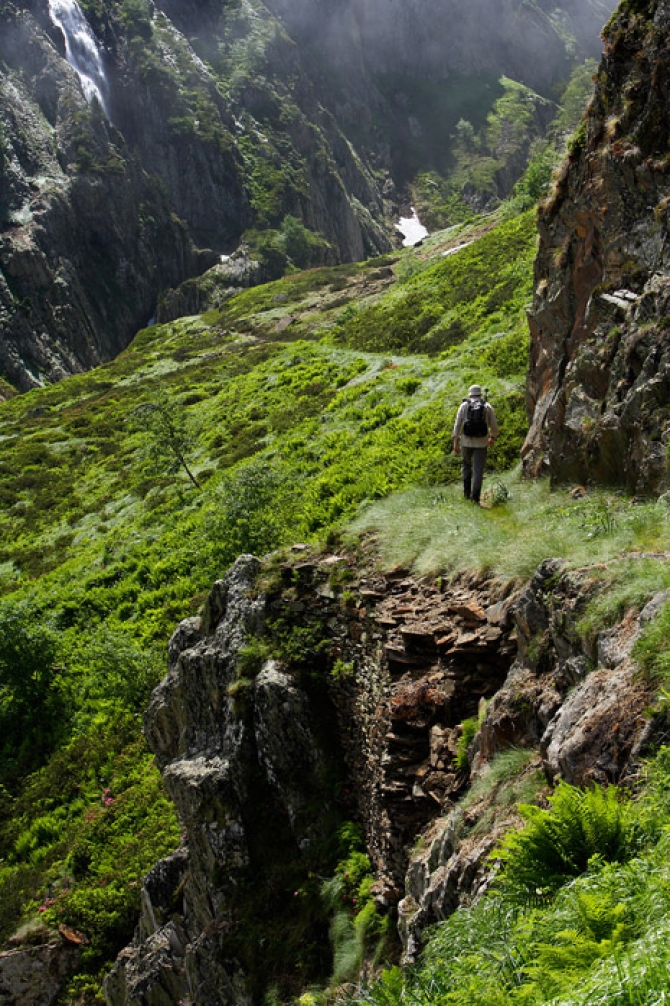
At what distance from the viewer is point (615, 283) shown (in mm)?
10266

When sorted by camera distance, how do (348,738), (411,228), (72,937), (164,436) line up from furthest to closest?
(411,228) < (164,436) < (72,937) < (348,738)

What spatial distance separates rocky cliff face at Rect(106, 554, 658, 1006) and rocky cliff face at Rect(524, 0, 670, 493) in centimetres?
290

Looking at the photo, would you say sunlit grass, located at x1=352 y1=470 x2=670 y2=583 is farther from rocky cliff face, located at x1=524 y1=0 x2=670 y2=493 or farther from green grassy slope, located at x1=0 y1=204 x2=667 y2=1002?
rocky cliff face, located at x1=524 y1=0 x2=670 y2=493

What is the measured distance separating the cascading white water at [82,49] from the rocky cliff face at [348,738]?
14654 centimetres

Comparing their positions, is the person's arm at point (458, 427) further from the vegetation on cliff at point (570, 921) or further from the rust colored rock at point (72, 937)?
the rust colored rock at point (72, 937)

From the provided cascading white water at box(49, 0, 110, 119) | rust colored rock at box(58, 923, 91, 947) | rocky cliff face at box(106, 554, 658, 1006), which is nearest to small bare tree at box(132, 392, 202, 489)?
rocky cliff face at box(106, 554, 658, 1006)

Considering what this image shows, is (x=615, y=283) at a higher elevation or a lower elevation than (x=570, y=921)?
higher

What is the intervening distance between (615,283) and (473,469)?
363cm

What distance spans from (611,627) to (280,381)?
3385cm

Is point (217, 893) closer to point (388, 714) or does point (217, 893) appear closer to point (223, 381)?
point (388, 714)

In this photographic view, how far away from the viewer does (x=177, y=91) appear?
137 m

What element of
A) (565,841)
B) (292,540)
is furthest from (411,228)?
(565,841)

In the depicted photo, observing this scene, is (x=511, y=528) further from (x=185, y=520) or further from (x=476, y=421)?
(x=185, y=520)

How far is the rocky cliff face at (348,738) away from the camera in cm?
521
